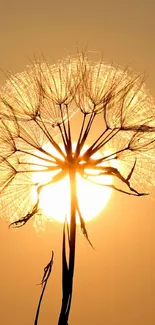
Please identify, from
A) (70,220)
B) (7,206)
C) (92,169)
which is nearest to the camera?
(70,220)

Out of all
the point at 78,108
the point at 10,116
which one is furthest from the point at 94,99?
the point at 10,116

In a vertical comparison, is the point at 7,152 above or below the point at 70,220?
above

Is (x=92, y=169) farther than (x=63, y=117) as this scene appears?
No

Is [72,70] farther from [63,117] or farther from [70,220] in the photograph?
[70,220]

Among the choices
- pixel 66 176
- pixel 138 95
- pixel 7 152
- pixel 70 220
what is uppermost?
pixel 138 95

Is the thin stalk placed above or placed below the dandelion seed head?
below

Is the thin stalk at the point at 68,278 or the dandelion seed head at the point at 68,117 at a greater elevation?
the dandelion seed head at the point at 68,117

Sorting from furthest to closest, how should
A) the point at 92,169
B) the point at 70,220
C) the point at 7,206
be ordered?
the point at 7,206, the point at 92,169, the point at 70,220

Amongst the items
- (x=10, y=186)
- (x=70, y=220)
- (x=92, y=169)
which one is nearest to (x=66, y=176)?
(x=92, y=169)

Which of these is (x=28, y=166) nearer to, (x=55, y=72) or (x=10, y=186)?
(x=10, y=186)
